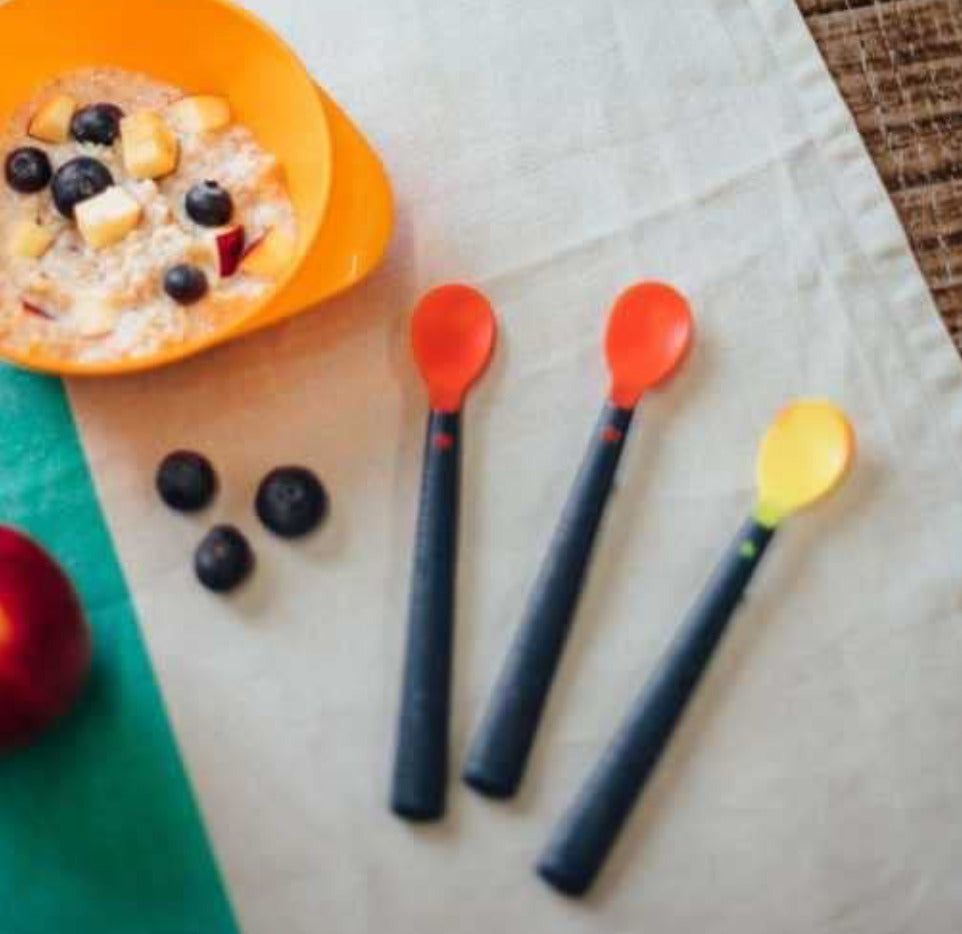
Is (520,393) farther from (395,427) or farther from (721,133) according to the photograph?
(721,133)

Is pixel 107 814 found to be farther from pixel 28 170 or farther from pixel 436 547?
pixel 28 170

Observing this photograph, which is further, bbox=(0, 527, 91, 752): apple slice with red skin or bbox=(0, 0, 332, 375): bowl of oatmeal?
bbox=(0, 0, 332, 375): bowl of oatmeal

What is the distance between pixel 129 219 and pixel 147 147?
5 cm

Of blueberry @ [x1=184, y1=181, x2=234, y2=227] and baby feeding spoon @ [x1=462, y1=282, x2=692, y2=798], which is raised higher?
Result: blueberry @ [x1=184, y1=181, x2=234, y2=227]

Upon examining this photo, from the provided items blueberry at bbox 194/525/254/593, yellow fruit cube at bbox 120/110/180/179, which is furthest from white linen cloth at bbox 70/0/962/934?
yellow fruit cube at bbox 120/110/180/179

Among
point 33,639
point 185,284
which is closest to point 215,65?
point 185,284

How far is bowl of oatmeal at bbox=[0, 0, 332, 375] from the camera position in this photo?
70cm

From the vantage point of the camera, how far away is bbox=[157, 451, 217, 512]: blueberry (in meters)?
0.68

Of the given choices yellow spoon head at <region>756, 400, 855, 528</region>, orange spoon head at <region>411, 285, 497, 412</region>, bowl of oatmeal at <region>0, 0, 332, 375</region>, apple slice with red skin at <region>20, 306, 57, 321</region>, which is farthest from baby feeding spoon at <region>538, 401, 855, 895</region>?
apple slice with red skin at <region>20, 306, 57, 321</region>

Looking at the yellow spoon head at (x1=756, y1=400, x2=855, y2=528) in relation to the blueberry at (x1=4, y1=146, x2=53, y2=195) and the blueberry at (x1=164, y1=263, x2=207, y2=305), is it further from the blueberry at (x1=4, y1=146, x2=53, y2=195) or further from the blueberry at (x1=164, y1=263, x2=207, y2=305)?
the blueberry at (x1=4, y1=146, x2=53, y2=195)

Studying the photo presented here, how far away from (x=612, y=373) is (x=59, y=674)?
32 centimetres

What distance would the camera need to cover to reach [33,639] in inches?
23.2

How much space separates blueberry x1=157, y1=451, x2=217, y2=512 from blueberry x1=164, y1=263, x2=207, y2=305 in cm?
8

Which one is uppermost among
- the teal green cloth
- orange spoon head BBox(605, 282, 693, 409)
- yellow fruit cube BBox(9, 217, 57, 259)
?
yellow fruit cube BBox(9, 217, 57, 259)
